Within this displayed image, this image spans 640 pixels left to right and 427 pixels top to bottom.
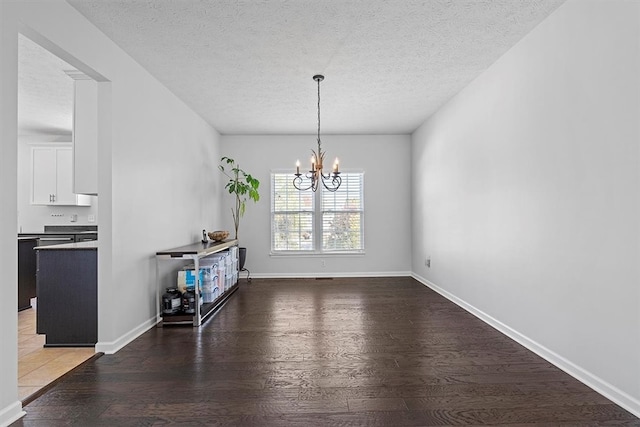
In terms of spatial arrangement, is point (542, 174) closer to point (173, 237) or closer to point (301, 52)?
point (301, 52)

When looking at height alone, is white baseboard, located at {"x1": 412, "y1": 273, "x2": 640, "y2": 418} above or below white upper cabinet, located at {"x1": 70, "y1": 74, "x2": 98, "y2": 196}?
below

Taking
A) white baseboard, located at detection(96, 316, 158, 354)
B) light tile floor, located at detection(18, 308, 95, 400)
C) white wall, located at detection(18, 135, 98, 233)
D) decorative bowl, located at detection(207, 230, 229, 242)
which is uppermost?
white wall, located at detection(18, 135, 98, 233)

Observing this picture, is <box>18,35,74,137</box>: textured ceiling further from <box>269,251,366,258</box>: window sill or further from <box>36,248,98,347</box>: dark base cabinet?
<box>269,251,366,258</box>: window sill

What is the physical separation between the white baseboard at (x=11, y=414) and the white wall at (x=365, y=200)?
4644mm

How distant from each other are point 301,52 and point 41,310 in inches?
128

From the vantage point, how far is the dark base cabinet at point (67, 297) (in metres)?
3.23

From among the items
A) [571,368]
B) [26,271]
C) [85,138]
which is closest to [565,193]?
[571,368]

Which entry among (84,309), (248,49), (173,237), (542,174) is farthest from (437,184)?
(84,309)

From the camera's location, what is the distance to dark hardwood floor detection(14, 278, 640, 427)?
209 cm

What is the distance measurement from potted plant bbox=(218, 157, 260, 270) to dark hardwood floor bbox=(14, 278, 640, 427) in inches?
101

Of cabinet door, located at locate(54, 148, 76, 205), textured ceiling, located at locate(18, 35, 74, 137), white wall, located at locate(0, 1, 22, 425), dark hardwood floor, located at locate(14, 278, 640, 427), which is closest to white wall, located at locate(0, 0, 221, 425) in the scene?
white wall, located at locate(0, 1, 22, 425)

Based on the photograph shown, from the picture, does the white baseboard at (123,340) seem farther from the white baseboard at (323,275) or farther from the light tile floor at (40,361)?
the white baseboard at (323,275)

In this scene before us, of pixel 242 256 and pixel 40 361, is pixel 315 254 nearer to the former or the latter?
pixel 242 256

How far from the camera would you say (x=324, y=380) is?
2535 millimetres
